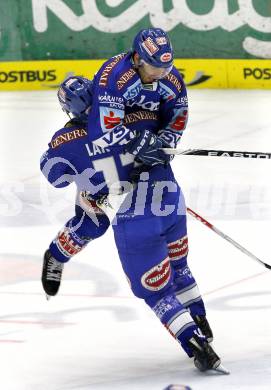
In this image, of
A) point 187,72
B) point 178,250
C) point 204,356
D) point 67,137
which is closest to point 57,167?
point 67,137

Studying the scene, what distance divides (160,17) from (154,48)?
8.42 m

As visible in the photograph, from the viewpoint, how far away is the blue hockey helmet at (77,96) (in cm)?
538

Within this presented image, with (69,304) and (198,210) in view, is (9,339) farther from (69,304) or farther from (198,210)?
(198,210)

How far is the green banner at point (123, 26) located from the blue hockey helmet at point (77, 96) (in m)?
7.83

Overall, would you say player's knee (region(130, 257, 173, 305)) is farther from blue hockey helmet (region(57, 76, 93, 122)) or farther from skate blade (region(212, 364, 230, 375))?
blue hockey helmet (region(57, 76, 93, 122))

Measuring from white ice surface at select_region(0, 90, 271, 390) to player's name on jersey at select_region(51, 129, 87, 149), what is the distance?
1023 mm

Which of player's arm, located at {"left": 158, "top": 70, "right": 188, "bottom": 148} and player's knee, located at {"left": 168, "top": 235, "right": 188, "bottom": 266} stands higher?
player's arm, located at {"left": 158, "top": 70, "right": 188, "bottom": 148}

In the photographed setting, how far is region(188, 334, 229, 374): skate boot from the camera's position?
16.5ft

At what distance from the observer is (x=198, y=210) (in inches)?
330

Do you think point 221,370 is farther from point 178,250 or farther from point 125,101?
point 125,101

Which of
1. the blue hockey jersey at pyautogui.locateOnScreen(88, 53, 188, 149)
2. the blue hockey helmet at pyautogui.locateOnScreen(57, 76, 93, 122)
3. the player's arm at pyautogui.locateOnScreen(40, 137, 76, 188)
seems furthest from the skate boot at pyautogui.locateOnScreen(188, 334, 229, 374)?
the blue hockey helmet at pyautogui.locateOnScreen(57, 76, 93, 122)

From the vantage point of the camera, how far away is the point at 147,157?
513cm

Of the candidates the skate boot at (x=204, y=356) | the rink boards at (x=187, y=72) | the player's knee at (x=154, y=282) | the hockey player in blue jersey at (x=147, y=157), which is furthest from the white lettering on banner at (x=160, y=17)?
the skate boot at (x=204, y=356)

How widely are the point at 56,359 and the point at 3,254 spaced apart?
2.08 metres
